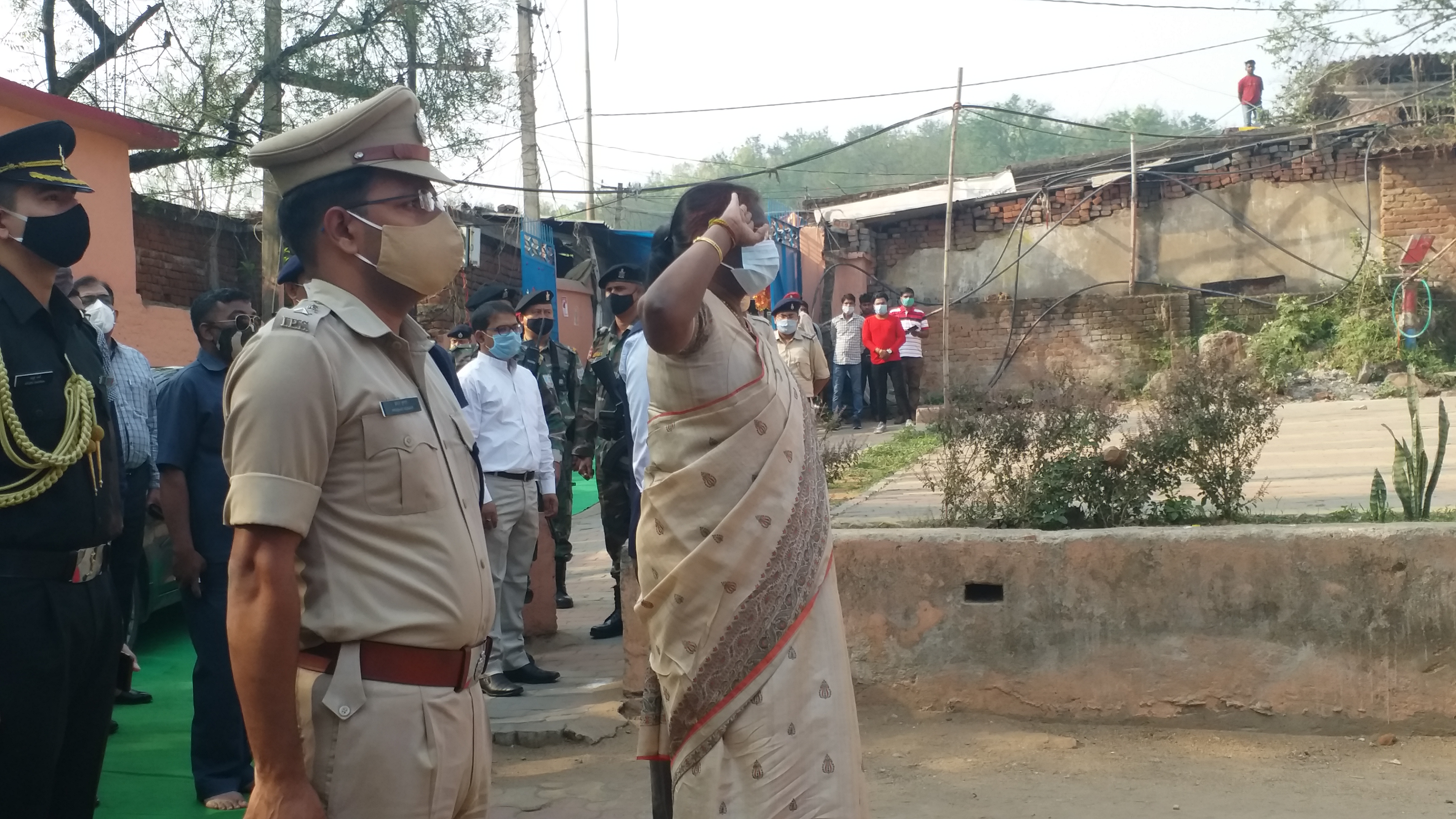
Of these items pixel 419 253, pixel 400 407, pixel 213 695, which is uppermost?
pixel 419 253

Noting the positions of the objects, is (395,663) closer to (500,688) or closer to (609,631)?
(500,688)

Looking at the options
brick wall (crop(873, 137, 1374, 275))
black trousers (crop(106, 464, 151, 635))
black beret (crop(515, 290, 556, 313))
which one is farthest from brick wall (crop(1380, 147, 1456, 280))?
black trousers (crop(106, 464, 151, 635))

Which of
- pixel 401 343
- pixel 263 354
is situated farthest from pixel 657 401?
pixel 263 354

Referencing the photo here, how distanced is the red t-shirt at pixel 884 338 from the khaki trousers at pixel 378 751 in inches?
573

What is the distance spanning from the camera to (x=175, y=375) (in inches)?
164

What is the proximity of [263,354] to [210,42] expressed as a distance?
537 inches

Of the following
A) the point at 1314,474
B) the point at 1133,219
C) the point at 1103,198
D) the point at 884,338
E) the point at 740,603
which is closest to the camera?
the point at 740,603

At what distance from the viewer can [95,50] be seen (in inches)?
557

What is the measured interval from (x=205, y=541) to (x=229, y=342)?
27.3 inches

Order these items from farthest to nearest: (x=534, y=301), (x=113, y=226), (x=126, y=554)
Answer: (x=113, y=226) < (x=534, y=301) < (x=126, y=554)

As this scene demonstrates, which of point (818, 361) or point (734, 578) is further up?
point (818, 361)

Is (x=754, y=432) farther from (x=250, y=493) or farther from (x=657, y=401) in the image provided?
(x=250, y=493)

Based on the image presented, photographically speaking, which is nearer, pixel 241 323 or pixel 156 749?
pixel 241 323

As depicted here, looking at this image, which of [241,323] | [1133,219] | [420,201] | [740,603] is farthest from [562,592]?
[1133,219]
